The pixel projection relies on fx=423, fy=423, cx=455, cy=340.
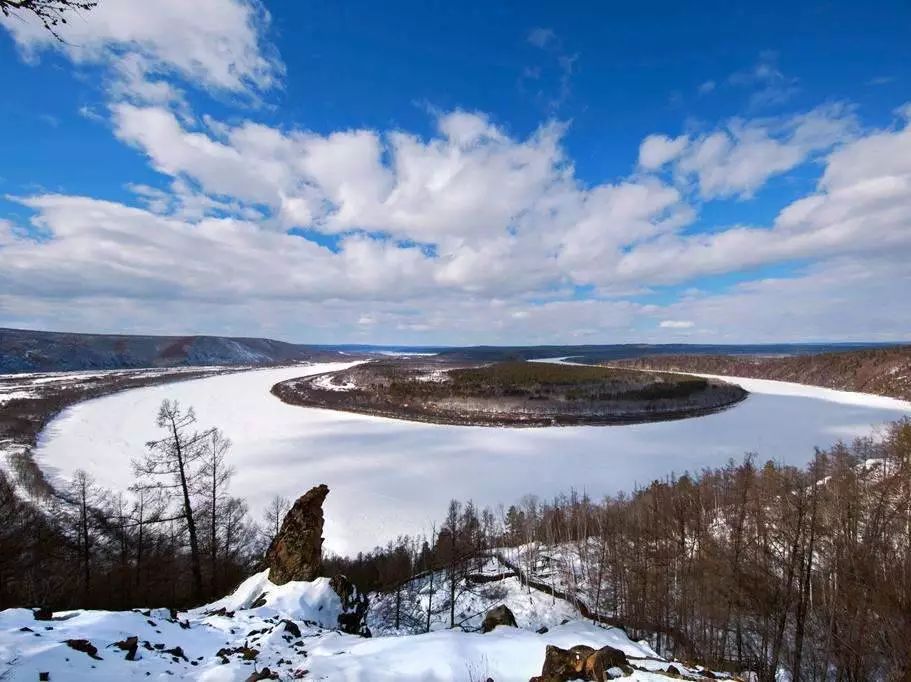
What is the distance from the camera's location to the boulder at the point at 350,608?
14625 mm

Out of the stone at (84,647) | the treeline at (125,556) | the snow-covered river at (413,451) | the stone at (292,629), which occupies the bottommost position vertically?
the snow-covered river at (413,451)

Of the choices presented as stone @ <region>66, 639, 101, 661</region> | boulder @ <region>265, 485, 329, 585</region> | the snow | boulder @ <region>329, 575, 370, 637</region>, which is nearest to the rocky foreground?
stone @ <region>66, 639, 101, 661</region>

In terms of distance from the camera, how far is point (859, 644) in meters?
15.1

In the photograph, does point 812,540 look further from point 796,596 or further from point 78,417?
point 78,417

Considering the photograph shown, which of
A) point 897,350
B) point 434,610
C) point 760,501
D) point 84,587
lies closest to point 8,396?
point 84,587

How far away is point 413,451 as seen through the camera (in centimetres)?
7369

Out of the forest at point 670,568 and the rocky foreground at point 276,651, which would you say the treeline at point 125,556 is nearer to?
the forest at point 670,568

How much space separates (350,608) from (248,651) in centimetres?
636

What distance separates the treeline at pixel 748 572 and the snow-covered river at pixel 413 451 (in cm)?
1117

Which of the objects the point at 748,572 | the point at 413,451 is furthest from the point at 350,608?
the point at 413,451

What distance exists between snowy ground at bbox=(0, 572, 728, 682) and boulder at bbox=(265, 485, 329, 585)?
3.17 metres

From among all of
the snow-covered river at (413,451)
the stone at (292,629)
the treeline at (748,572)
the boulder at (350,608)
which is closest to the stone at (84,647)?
the stone at (292,629)

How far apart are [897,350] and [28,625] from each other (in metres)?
Answer: 256

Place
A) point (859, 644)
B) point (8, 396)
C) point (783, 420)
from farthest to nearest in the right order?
point (8, 396) < point (783, 420) < point (859, 644)
